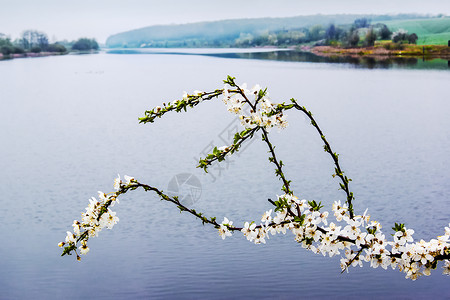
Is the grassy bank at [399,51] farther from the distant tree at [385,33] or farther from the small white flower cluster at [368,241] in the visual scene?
the small white flower cluster at [368,241]

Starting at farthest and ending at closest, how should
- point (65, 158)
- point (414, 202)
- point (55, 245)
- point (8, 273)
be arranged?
point (65, 158), point (414, 202), point (55, 245), point (8, 273)

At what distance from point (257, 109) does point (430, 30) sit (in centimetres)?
8374

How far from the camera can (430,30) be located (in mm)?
80000

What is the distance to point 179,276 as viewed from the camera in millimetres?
9781

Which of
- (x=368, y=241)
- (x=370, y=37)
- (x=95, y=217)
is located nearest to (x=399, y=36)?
(x=370, y=37)

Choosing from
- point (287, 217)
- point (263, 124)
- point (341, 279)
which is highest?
point (263, 124)

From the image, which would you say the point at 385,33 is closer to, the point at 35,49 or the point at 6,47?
the point at 6,47

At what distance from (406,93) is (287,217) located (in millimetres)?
35573

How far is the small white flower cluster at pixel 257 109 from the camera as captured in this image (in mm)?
3027

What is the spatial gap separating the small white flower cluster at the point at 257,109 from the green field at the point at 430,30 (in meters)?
75.5

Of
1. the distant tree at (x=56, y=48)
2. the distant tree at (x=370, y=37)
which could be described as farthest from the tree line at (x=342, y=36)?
the distant tree at (x=56, y=48)

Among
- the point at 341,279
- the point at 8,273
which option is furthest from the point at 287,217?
the point at 8,273

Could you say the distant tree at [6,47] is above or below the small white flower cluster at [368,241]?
above

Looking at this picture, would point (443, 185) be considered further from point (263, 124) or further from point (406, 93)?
point (406, 93)
